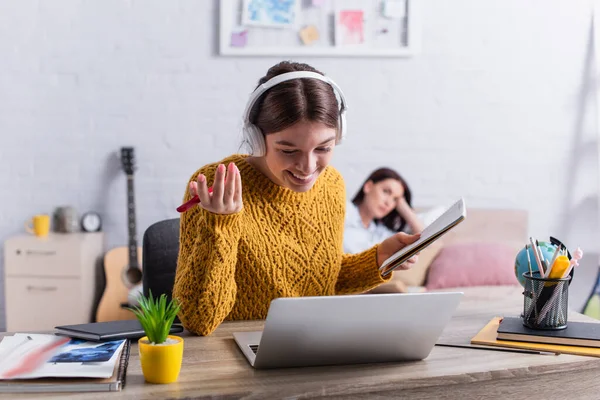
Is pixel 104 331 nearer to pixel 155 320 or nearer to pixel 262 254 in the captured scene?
pixel 155 320

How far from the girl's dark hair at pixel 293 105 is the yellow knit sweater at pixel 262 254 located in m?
0.16

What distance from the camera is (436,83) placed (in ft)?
13.0

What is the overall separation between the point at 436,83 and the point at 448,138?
29 cm

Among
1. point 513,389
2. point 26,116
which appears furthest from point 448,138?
point 513,389

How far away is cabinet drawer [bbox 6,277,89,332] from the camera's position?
350 centimetres

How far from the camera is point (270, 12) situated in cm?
375

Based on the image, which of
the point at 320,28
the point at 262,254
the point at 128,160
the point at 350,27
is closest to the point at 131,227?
the point at 128,160

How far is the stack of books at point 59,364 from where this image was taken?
1086 mm

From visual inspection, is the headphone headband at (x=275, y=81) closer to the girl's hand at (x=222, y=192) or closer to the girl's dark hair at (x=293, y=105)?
the girl's dark hair at (x=293, y=105)

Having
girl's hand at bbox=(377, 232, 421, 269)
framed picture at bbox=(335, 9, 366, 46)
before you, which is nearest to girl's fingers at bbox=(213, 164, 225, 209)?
girl's hand at bbox=(377, 232, 421, 269)

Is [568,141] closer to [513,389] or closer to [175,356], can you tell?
[513,389]

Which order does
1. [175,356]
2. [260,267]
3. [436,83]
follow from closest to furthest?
[175,356] → [260,267] → [436,83]

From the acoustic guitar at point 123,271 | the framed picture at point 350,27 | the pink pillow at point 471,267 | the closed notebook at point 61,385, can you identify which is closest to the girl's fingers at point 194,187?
the closed notebook at point 61,385

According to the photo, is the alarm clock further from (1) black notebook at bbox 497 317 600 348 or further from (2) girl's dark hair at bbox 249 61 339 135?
(1) black notebook at bbox 497 317 600 348
